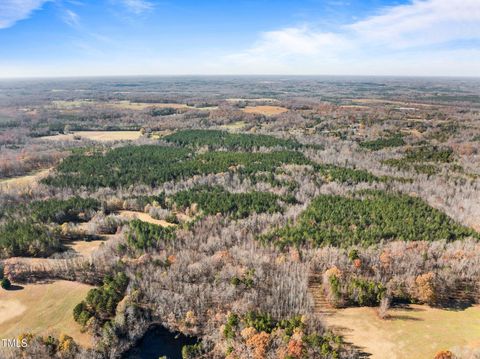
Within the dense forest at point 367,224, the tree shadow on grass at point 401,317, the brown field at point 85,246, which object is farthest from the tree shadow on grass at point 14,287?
the tree shadow on grass at point 401,317

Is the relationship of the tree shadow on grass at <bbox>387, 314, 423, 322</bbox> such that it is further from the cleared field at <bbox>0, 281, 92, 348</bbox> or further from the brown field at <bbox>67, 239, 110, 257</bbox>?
the brown field at <bbox>67, 239, 110, 257</bbox>

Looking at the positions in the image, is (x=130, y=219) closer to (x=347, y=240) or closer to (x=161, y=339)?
(x=161, y=339)

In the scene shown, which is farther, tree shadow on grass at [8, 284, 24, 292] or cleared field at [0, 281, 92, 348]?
tree shadow on grass at [8, 284, 24, 292]

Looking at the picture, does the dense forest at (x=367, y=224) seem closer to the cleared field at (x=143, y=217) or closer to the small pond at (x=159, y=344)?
the small pond at (x=159, y=344)

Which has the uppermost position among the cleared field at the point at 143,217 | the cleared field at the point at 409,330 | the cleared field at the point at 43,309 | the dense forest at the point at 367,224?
the dense forest at the point at 367,224

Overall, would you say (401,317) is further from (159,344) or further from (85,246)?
(85,246)

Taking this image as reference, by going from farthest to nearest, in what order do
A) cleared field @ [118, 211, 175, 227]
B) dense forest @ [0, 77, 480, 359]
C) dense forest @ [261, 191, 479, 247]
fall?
cleared field @ [118, 211, 175, 227], dense forest @ [261, 191, 479, 247], dense forest @ [0, 77, 480, 359]

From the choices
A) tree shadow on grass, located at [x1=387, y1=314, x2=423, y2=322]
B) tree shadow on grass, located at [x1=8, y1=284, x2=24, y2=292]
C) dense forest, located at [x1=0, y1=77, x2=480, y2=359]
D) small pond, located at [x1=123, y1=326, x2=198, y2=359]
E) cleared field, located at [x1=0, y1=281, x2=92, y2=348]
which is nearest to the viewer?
small pond, located at [x1=123, y1=326, x2=198, y2=359]

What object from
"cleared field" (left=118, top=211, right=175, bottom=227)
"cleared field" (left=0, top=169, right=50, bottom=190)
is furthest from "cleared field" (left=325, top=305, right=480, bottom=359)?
"cleared field" (left=0, top=169, right=50, bottom=190)
